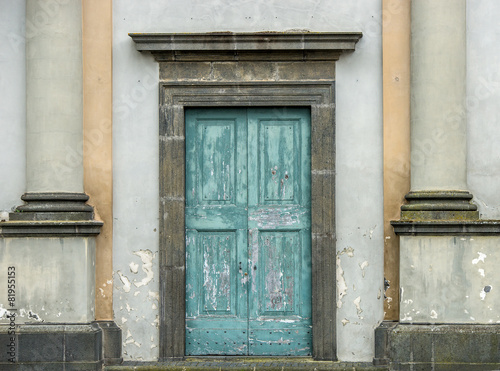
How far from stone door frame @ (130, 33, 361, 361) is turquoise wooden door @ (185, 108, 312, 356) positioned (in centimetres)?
Answer: 15

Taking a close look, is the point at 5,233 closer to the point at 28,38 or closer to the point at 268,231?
the point at 28,38

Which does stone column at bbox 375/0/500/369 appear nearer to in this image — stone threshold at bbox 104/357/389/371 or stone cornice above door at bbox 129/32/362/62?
stone threshold at bbox 104/357/389/371

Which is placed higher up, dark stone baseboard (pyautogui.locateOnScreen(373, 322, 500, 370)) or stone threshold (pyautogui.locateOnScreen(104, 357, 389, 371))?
dark stone baseboard (pyautogui.locateOnScreen(373, 322, 500, 370))

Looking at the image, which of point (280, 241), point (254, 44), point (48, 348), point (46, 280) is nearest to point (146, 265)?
point (46, 280)

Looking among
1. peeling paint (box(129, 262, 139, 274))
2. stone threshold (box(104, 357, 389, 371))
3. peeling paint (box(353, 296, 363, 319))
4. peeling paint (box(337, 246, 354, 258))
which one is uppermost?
peeling paint (box(337, 246, 354, 258))

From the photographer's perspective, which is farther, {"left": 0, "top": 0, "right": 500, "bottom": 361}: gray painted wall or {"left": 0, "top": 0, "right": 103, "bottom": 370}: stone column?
{"left": 0, "top": 0, "right": 500, "bottom": 361}: gray painted wall

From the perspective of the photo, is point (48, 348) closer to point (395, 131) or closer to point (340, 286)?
point (340, 286)

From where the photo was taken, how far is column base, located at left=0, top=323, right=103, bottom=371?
6500 millimetres

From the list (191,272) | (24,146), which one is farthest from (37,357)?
(24,146)

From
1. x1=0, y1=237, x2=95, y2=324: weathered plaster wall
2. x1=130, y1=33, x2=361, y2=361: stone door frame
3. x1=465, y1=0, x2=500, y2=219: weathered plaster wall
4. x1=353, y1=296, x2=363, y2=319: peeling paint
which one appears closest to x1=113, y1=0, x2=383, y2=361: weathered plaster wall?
x1=353, y1=296, x2=363, y2=319: peeling paint

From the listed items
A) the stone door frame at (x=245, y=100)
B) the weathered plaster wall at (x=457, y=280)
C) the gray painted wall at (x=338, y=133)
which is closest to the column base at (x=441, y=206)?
the weathered plaster wall at (x=457, y=280)

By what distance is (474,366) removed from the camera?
6.35 meters

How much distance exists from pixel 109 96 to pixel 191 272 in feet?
6.83

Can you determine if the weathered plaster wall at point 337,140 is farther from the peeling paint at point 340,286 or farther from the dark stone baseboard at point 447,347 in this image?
the dark stone baseboard at point 447,347
